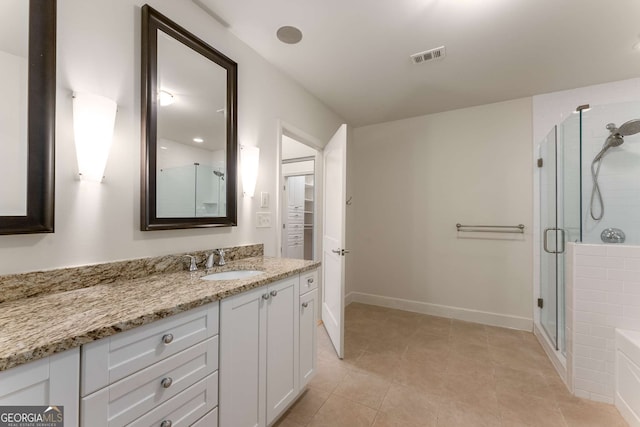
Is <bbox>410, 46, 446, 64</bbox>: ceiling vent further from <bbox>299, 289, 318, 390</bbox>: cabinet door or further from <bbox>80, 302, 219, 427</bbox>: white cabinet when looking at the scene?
<bbox>80, 302, 219, 427</bbox>: white cabinet

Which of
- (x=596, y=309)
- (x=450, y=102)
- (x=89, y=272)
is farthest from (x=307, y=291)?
(x=450, y=102)

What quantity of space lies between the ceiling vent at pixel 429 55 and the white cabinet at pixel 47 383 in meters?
2.58

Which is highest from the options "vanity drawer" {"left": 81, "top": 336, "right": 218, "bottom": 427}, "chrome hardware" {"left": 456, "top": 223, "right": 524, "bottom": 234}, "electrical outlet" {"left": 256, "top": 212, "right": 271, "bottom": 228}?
"electrical outlet" {"left": 256, "top": 212, "right": 271, "bottom": 228}

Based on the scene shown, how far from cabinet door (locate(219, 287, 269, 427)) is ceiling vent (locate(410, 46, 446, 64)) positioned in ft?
6.86

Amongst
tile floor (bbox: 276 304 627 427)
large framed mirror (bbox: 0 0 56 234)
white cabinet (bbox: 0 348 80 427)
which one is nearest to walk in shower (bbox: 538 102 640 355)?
tile floor (bbox: 276 304 627 427)

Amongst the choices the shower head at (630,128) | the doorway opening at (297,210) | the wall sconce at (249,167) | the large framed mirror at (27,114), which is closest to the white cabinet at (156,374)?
the large framed mirror at (27,114)

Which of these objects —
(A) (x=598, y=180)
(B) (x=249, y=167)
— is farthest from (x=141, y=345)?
(A) (x=598, y=180)

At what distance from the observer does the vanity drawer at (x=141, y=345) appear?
2.49ft

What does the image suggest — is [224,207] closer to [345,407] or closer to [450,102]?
[345,407]

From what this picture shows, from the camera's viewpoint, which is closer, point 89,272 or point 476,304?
point 89,272

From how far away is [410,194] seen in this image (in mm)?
3428

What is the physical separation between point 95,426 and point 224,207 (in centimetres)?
122

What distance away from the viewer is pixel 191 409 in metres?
1.03

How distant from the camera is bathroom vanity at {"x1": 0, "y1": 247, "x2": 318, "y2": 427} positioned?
695 millimetres
